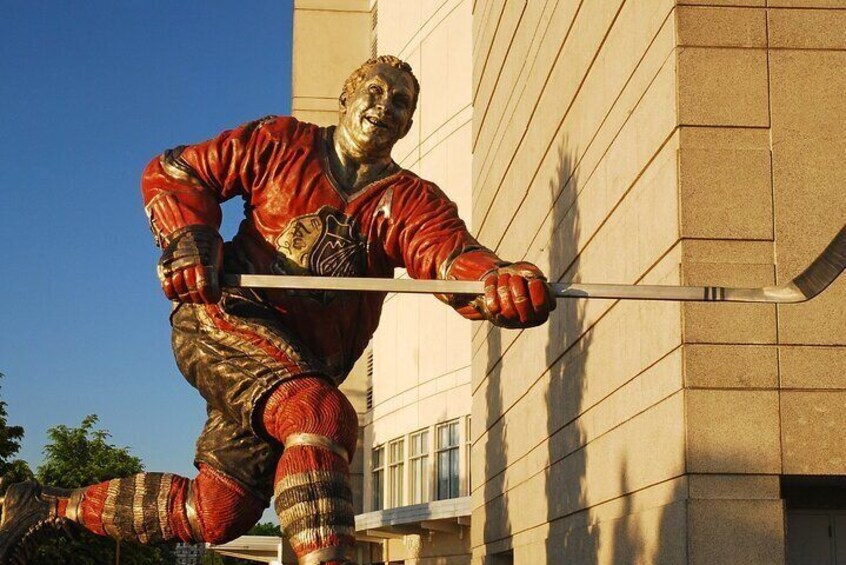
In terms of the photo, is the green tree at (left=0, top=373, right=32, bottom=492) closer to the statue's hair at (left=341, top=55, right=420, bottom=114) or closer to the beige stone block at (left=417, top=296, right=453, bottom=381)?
the beige stone block at (left=417, top=296, right=453, bottom=381)

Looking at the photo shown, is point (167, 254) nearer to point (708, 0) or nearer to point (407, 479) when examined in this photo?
point (708, 0)

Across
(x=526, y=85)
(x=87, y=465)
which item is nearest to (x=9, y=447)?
(x=87, y=465)

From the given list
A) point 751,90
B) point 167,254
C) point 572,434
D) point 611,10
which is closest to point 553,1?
point 611,10

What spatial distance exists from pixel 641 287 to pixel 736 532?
3.12m

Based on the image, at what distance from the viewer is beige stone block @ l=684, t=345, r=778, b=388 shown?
22.9 feet

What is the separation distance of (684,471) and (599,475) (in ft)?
7.35

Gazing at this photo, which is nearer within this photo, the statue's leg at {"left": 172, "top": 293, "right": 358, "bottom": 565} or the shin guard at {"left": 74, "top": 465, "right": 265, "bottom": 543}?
the statue's leg at {"left": 172, "top": 293, "right": 358, "bottom": 565}

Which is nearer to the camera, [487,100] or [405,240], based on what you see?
[405,240]

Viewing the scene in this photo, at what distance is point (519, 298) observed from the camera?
4.29m

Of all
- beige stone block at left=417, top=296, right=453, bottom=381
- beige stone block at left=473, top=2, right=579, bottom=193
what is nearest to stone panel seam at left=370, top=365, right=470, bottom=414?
beige stone block at left=417, top=296, right=453, bottom=381

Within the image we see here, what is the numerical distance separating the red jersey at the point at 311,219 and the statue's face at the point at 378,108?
0.13m

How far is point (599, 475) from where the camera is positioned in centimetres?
919

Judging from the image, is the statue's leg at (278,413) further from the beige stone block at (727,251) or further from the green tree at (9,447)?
the green tree at (9,447)

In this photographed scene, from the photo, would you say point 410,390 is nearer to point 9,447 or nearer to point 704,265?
point 9,447
